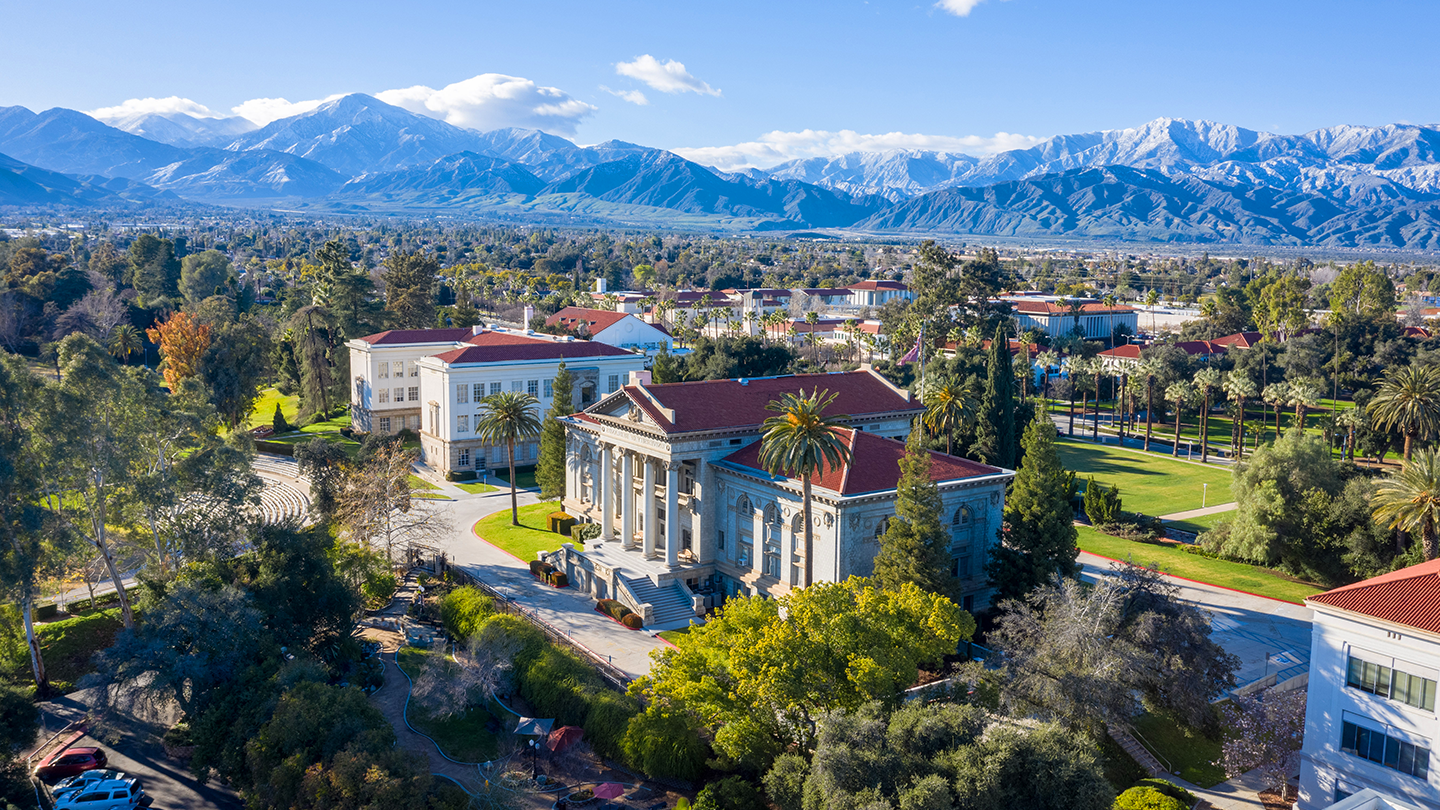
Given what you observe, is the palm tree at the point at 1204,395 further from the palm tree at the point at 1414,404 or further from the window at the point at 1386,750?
the window at the point at 1386,750

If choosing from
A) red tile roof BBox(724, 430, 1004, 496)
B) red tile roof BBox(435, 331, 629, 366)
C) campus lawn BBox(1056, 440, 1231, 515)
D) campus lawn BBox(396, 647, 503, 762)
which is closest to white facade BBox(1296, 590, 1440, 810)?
red tile roof BBox(724, 430, 1004, 496)

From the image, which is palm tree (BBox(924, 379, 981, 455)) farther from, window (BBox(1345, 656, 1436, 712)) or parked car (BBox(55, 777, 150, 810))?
parked car (BBox(55, 777, 150, 810))

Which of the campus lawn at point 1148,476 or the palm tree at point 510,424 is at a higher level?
the palm tree at point 510,424

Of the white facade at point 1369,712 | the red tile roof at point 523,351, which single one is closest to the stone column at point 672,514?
the white facade at point 1369,712

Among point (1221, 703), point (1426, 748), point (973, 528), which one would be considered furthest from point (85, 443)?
point (1426, 748)

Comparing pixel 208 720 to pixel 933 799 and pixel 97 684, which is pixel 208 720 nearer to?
pixel 97 684

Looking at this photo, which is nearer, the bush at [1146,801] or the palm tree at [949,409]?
the bush at [1146,801]
